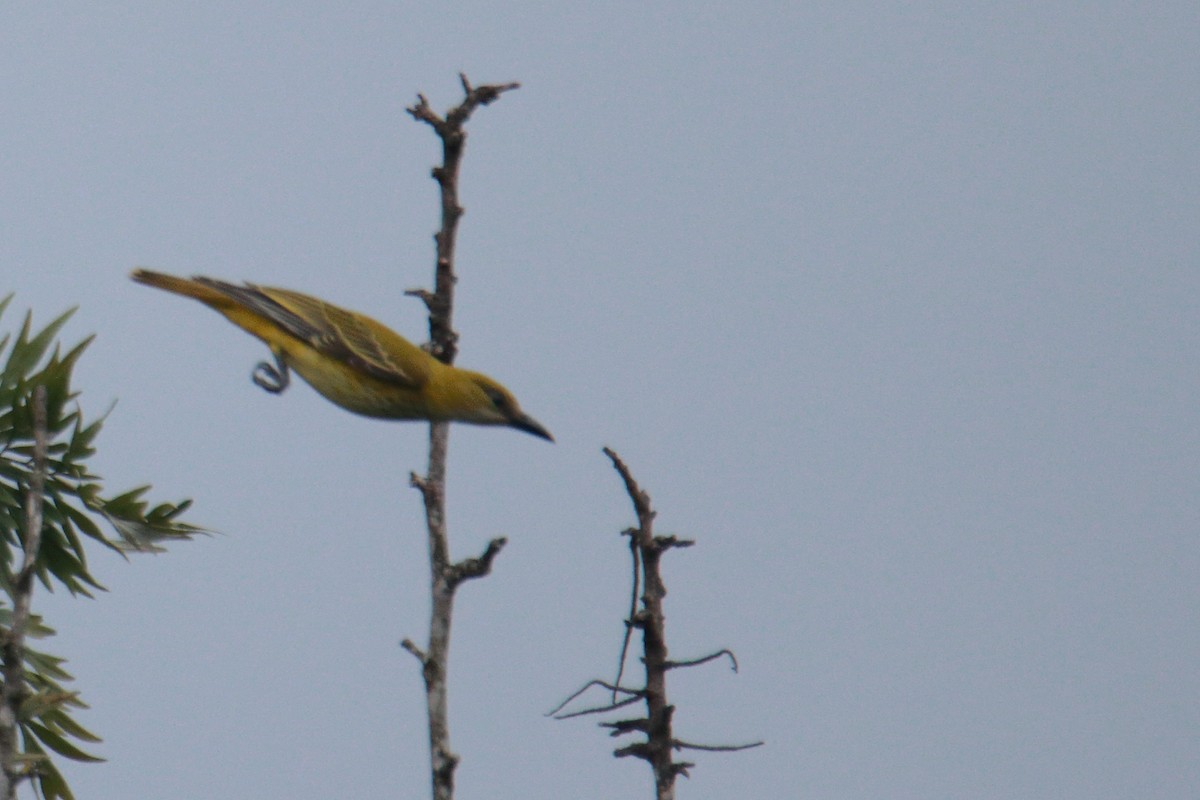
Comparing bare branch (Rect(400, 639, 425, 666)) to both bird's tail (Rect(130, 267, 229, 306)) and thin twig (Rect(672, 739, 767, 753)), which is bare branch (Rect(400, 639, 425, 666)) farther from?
bird's tail (Rect(130, 267, 229, 306))

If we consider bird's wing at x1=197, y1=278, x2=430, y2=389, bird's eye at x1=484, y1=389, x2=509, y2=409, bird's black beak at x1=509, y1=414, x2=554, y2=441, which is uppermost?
bird's wing at x1=197, y1=278, x2=430, y2=389

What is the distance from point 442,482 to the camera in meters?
5.17

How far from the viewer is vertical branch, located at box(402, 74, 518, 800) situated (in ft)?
13.2

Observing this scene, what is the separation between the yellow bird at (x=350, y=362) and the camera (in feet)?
26.9

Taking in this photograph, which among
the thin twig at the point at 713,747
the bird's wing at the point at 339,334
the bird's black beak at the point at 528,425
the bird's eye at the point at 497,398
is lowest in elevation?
the thin twig at the point at 713,747

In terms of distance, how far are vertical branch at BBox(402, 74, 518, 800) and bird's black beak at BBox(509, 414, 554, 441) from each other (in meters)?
1.40

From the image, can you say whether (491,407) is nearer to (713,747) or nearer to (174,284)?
(174,284)

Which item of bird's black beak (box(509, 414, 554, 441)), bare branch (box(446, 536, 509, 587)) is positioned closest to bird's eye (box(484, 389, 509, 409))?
bird's black beak (box(509, 414, 554, 441))

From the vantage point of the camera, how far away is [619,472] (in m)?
3.64

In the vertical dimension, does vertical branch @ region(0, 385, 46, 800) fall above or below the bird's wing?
below

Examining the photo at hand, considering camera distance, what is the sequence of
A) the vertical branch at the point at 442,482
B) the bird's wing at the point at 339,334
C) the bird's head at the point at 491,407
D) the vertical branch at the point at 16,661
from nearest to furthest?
the vertical branch at the point at 16,661
the vertical branch at the point at 442,482
the bird's head at the point at 491,407
the bird's wing at the point at 339,334

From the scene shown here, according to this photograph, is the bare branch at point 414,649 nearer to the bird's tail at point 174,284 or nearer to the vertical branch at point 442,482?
the vertical branch at point 442,482

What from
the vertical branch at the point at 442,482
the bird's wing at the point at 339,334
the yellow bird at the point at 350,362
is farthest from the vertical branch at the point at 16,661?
the bird's wing at the point at 339,334

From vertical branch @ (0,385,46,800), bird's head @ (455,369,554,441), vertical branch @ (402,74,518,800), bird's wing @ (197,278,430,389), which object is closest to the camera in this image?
vertical branch @ (0,385,46,800)
